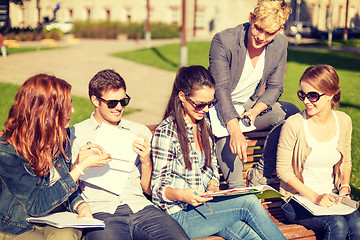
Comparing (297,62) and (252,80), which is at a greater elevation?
(252,80)

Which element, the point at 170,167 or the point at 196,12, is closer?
the point at 170,167

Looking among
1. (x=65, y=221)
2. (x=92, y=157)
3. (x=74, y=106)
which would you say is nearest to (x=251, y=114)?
(x=92, y=157)

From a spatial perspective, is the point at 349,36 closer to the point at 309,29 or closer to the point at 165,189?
the point at 309,29

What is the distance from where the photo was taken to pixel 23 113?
8.61ft

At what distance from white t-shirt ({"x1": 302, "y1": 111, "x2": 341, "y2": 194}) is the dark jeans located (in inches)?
46.6

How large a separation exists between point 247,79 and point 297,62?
17632 millimetres

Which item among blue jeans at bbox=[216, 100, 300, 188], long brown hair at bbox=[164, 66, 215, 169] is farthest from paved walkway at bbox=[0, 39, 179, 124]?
long brown hair at bbox=[164, 66, 215, 169]

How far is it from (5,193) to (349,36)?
84.2 feet

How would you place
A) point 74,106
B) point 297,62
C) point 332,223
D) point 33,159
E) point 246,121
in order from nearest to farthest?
1. point 33,159
2. point 332,223
3. point 246,121
4. point 74,106
5. point 297,62

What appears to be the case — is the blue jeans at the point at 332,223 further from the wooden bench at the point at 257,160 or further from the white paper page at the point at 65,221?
the white paper page at the point at 65,221

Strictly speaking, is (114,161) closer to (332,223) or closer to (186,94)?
(186,94)

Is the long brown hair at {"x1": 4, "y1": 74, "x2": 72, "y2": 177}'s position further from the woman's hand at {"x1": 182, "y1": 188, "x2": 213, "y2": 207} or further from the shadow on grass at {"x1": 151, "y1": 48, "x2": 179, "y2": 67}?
the shadow on grass at {"x1": 151, "y1": 48, "x2": 179, "y2": 67}

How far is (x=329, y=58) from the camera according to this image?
2184 centimetres

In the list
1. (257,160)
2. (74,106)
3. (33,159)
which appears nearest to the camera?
(33,159)
